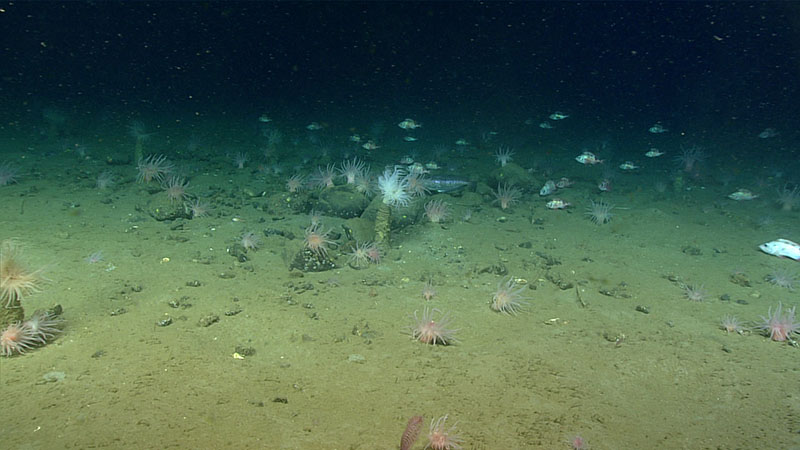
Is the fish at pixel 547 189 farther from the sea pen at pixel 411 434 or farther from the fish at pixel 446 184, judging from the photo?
the sea pen at pixel 411 434

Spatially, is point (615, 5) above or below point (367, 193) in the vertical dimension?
above

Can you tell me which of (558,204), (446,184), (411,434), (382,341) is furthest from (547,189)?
(411,434)

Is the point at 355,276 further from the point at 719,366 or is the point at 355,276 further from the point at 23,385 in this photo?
the point at 719,366

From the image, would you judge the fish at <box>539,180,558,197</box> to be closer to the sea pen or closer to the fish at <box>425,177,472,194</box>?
the fish at <box>425,177,472,194</box>

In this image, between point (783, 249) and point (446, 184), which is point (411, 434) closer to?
point (446, 184)

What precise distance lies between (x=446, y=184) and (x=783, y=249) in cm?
705

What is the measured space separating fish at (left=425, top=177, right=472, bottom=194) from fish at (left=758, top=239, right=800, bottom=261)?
6479 millimetres

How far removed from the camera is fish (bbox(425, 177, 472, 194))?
1041 cm

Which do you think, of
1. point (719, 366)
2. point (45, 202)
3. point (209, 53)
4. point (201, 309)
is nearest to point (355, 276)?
point (201, 309)

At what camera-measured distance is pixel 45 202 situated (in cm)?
786

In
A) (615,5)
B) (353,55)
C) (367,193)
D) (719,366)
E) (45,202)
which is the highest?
(615,5)

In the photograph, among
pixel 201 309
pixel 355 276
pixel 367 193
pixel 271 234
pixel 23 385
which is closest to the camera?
pixel 23 385

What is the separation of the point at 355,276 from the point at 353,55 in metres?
53.7

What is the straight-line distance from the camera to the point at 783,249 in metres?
7.57
